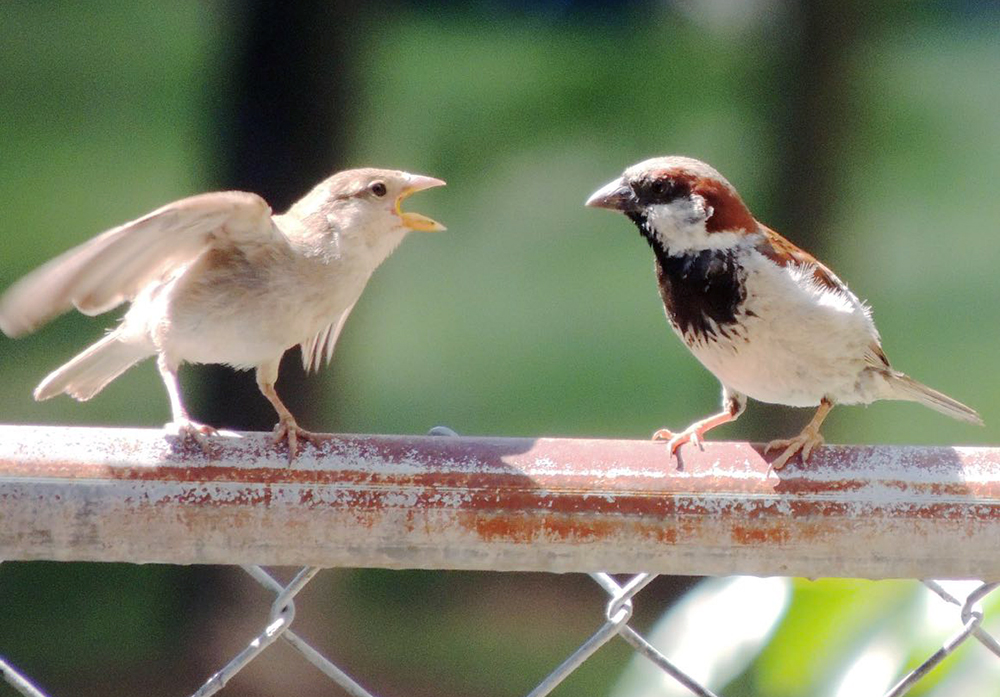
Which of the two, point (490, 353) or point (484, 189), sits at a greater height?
point (484, 189)

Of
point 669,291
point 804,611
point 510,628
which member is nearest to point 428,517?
point 804,611

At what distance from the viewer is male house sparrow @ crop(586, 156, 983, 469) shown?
1.95 meters

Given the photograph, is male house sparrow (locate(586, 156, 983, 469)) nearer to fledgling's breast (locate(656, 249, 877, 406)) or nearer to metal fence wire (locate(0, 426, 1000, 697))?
fledgling's breast (locate(656, 249, 877, 406))

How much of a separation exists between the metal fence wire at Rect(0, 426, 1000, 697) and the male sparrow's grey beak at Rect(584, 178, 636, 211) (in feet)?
3.08

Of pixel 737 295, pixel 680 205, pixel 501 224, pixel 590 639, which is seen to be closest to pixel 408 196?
pixel 680 205

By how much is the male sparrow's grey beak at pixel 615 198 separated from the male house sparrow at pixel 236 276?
24 centimetres

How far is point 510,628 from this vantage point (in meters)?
4.11

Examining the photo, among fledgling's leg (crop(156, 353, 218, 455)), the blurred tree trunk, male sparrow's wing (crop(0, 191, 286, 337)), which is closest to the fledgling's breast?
male sparrow's wing (crop(0, 191, 286, 337))

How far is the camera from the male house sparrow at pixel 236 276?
1.74 metres

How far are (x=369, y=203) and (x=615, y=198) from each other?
40 cm

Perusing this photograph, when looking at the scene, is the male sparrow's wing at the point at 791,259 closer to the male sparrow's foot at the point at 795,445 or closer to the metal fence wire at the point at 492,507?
the male sparrow's foot at the point at 795,445

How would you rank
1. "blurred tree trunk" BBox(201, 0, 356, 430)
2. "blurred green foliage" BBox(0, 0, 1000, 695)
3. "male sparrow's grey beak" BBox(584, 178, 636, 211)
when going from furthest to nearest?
1. "blurred green foliage" BBox(0, 0, 1000, 695)
2. "blurred tree trunk" BBox(201, 0, 356, 430)
3. "male sparrow's grey beak" BBox(584, 178, 636, 211)

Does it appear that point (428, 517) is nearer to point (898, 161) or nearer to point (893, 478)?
point (893, 478)

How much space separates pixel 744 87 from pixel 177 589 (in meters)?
4.53
